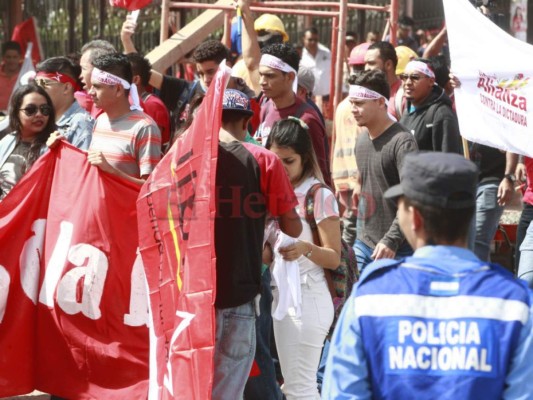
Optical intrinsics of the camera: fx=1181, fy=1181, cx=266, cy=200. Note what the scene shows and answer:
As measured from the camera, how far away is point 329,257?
5.89 m

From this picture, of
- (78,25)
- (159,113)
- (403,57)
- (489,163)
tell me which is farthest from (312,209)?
(78,25)

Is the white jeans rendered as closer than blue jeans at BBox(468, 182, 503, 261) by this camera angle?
Yes

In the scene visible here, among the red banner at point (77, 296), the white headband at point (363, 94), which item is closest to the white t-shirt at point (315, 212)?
the red banner at point (77, 296)

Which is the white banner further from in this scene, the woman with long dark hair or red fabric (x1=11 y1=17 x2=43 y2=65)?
red fabric (x1=11 y1=17 x2=43 y2=65)

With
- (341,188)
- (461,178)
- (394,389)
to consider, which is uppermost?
(461,178)

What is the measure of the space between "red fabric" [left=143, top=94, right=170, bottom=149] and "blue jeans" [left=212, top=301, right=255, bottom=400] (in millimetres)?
3395

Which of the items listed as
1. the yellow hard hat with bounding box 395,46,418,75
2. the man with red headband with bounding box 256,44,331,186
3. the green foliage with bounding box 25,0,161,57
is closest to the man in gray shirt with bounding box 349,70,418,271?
the man with red headband with bounding box 256,44,331,186

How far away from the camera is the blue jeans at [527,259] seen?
23.7 ft

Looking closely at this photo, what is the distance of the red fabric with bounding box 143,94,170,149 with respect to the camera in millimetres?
8414

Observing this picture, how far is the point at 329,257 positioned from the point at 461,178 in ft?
8.49

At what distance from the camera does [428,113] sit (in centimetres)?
802

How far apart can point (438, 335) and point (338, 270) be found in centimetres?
285

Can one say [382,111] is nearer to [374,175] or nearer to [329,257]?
[374,175]

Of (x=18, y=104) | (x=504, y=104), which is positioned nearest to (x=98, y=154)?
(x=18, y=104)
